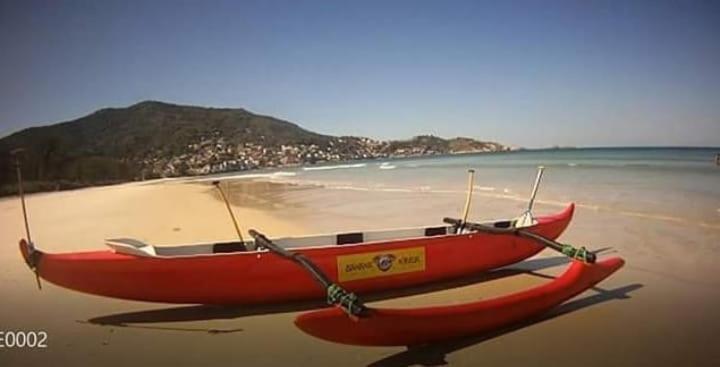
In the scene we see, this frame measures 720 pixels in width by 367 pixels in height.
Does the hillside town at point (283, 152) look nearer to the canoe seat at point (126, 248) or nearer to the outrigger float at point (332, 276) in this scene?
the outrigger float at point (332, 276)

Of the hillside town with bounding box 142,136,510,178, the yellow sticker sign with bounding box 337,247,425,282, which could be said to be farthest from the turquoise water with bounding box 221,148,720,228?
the yellow sticker sign with bounding box 337,247,425,282

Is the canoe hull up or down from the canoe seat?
down

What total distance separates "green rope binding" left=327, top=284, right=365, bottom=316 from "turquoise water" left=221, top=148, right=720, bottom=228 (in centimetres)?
300

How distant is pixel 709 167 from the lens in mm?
6734

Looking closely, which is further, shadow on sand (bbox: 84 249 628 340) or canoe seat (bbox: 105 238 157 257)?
shadow on sand (bbox: 84 249 628 340)

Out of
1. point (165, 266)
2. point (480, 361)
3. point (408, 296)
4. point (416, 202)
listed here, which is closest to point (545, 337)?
point (480, 361)

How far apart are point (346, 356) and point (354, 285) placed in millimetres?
398

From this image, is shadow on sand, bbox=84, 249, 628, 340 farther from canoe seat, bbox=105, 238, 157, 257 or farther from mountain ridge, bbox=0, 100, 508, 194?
mountain ridge, bbox=0, 100, 508, 194

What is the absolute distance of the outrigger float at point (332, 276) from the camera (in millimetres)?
1197

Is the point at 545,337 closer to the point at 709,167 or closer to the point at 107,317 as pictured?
the point at 107,317

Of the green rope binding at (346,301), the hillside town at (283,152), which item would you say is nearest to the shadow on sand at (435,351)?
the green rope binding at (346,301)

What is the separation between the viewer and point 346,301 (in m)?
1.16

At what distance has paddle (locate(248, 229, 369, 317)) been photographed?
1.14m

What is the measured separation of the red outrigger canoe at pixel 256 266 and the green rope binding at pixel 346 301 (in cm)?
39
